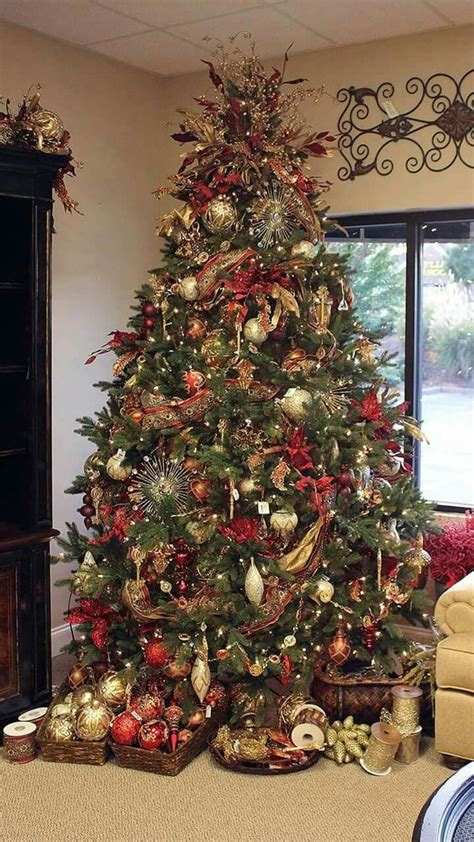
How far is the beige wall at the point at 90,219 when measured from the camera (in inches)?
177

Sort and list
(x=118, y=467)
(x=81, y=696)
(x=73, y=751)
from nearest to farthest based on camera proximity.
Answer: (x=73, y=751) → (x=81, y=696) → (x=118, y=467)

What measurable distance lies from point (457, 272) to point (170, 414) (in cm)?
172

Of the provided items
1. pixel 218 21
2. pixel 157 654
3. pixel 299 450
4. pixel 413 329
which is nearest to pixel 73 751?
pixel 157 654

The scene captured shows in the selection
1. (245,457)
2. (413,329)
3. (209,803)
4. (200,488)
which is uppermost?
(413,329)

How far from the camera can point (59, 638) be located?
4598mm

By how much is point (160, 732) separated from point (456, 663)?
43.0 inches

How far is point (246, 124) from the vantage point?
145 inches

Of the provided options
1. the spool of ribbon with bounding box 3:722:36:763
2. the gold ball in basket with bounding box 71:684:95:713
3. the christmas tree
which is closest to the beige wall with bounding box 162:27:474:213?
the christmas tree

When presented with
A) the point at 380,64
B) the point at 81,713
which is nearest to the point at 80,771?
the point at 81,713

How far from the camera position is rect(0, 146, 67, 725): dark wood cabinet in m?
3.65

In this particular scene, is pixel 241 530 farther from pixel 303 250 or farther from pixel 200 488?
pixel 303 250

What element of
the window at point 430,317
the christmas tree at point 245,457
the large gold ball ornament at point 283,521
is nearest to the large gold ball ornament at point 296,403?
the christmas tree at point 245,457

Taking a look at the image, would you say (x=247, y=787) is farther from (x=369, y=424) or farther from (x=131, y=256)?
(x=131, y=256)

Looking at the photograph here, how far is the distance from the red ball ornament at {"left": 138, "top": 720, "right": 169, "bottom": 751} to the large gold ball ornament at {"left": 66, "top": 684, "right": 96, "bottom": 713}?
0.25 metres
